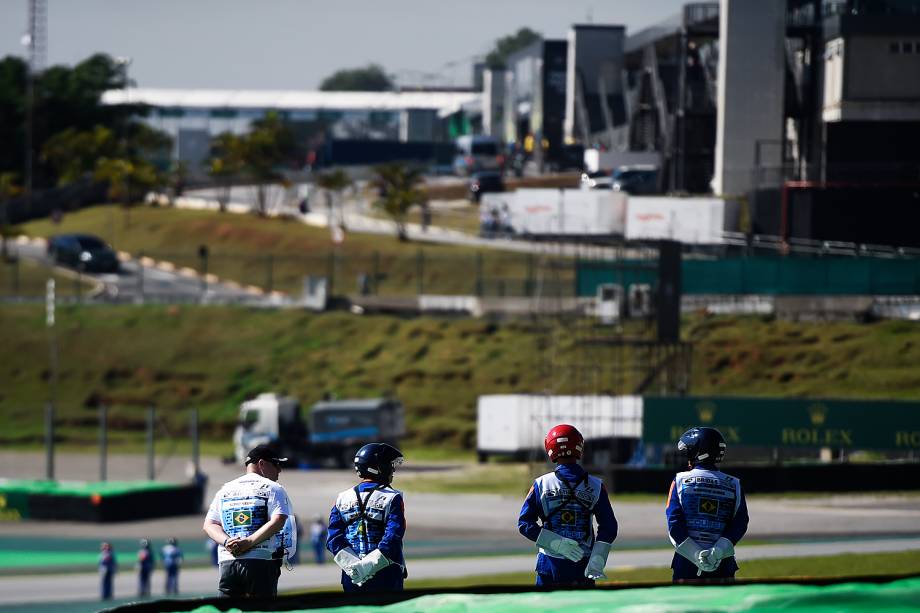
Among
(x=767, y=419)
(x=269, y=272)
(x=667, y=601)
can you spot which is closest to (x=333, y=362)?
(x=269, y=272)

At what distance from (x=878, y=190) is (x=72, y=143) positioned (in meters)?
67.5

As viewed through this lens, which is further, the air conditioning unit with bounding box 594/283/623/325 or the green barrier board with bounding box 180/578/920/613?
the air conditioning unit with bounding box 594/283/623/325

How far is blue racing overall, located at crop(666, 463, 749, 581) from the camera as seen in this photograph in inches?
406

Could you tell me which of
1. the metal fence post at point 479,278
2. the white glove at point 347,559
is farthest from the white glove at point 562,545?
the metal fence post at point 479,278

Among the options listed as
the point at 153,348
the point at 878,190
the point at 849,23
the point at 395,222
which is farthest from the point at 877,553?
the point at 395,222

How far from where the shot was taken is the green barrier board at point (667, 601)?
9.66m

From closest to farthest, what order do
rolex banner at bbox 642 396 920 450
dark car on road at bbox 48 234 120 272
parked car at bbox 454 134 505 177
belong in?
rolex banner at bbox 642 396 920 450, dark car on road at bbox 48 234 120 272, parked car at bbox 454 134 505 177

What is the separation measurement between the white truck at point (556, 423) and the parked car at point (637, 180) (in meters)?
29.1

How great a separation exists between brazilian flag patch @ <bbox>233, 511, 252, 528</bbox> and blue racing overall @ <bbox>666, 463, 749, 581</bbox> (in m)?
2.96

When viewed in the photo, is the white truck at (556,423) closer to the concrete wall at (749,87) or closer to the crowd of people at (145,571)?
the crowd of people at (145,571)

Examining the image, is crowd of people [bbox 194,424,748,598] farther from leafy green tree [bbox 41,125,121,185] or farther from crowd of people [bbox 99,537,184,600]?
leafy green tree [bbox 41,125,121,185]

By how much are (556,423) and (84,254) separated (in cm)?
4083

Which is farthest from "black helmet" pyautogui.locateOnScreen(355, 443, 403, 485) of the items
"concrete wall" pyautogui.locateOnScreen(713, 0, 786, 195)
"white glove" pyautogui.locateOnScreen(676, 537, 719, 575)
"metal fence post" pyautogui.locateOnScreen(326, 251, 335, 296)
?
"metal fence post" pyautogui.locateOnScreen(326, 251, 335, 296)

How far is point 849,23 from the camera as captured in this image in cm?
6091
